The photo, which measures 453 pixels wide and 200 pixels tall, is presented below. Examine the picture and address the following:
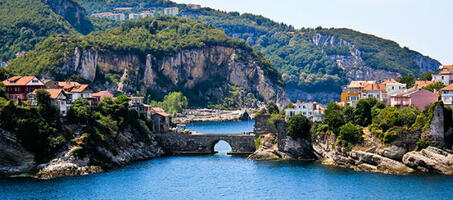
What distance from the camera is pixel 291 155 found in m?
96.1

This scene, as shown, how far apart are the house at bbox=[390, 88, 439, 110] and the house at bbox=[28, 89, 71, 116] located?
44094 mm

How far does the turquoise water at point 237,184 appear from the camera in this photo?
71375 millimetres

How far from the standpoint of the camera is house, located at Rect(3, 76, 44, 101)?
309 ft

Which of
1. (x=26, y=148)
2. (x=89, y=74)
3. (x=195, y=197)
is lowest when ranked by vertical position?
(x=195, y=197)

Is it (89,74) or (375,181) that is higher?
(89,74)

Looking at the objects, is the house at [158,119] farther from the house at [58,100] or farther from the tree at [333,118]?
the tree at [333,118]

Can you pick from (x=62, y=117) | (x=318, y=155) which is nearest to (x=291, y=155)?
(x=318, y=155)

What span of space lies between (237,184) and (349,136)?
53.5 ft

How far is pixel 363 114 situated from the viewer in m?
90.9

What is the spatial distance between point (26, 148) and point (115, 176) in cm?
1115

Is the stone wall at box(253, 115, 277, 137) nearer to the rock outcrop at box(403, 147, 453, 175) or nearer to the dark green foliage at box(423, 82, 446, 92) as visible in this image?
the dark green foliage at box(423, 82, 446, 92)

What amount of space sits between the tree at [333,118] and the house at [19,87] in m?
40.6

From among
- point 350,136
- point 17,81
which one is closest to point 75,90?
A: point 17,81

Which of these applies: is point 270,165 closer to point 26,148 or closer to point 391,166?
point 391,166
